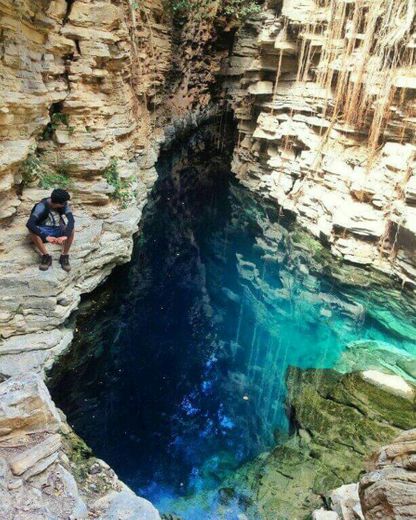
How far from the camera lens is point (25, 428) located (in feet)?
13.0

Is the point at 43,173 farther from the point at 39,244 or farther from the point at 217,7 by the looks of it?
the point at 217,7

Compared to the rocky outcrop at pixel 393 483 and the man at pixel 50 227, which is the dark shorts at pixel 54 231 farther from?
the rocky outcrop at pixel 393 483

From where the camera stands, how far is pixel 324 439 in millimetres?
5984

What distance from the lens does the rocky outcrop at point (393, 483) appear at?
9.52 ft

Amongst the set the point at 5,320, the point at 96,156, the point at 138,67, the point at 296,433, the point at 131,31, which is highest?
the point at 131,31

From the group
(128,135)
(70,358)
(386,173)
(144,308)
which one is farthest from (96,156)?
(386,173)

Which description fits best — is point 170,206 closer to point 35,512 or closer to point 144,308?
point 144,308

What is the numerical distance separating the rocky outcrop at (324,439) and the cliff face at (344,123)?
3898 millimetres

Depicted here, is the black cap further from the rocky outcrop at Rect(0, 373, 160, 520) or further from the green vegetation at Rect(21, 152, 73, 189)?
the rocky outcrop at Rect(0, 373, 160, 520)

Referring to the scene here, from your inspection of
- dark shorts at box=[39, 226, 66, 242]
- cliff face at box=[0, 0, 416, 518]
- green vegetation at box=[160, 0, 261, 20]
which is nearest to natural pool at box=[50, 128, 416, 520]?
cliff face at box=[0, 0, 416, 518]

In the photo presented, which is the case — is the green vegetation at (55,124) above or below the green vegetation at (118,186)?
above

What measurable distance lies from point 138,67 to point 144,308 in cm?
791

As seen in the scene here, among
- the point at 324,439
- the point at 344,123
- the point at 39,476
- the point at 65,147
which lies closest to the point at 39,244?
the point at 65,147

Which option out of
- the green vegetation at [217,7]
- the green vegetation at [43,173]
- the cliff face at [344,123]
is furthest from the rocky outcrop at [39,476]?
the green vegetation at [217,7]
